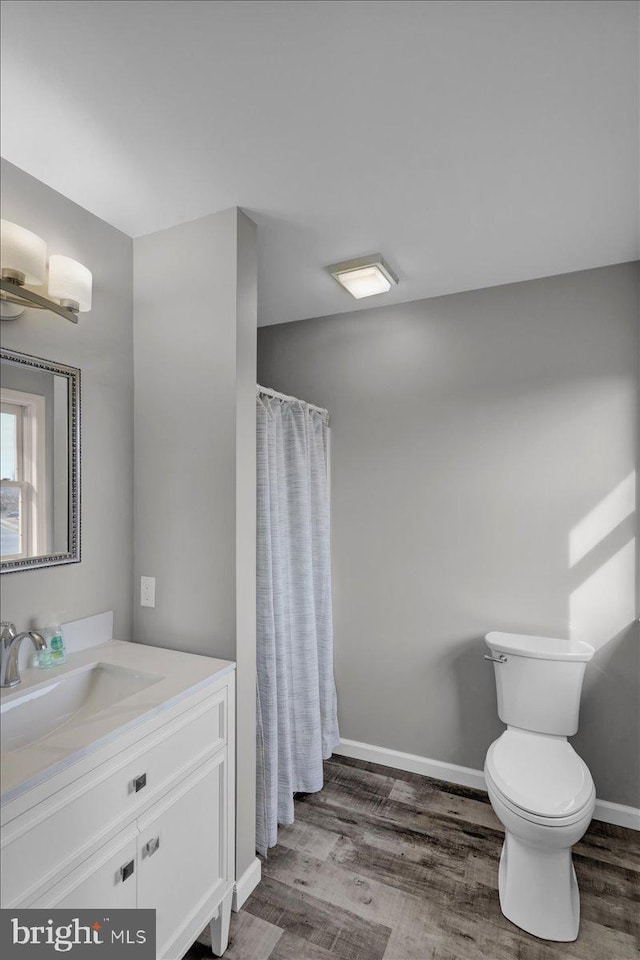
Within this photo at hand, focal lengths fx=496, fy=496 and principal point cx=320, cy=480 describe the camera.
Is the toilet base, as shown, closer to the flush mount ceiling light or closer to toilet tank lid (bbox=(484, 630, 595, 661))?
toilet tank lid (bbox=(484, 630, 595, 661))

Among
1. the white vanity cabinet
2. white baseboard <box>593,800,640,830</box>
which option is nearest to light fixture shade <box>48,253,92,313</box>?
the white vanity cabinet

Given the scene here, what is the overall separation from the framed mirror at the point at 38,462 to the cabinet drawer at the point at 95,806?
2.24 feet

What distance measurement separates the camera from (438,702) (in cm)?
255

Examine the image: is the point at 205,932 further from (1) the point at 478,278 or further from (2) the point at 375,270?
(1) the point at 478,278

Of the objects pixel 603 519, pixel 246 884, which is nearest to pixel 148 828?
pixel 246 884

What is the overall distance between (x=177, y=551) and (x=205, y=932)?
50.9 inches

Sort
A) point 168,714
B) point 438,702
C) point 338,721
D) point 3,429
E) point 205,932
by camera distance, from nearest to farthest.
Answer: point 168,714
point 3,429
point 205,932
point 438,702
point 338,721

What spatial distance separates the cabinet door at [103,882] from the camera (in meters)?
1.09

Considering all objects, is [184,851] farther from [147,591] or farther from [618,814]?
[618,814]

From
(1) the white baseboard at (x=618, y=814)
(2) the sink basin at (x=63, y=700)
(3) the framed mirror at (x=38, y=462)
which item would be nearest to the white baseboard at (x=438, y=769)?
(1) the white baseboard at (x=618, y=814)

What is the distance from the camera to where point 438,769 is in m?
2.54

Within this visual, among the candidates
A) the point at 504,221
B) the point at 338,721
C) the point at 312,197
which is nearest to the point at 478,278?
the point at 504,221

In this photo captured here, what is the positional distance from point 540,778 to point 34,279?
2.41 meters

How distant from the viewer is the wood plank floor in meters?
1.61
